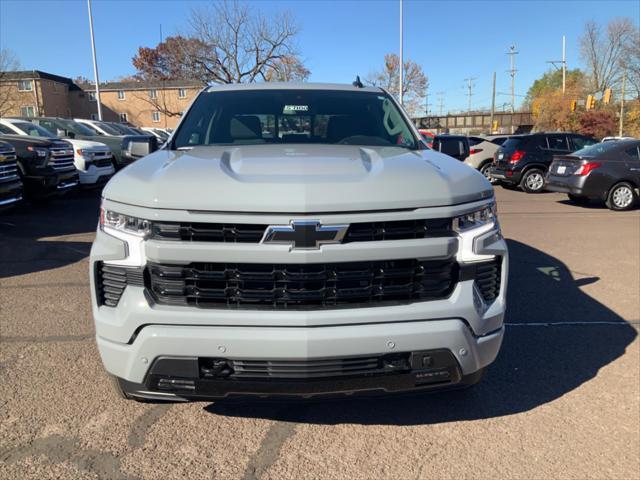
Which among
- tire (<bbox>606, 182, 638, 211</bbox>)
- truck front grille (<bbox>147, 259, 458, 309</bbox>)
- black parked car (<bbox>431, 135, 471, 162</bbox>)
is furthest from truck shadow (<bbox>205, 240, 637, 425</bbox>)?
tire (<bbox>606, 182, 638, 211</bbox>)

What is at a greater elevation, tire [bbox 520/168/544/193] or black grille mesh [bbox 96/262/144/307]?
black grille mesh [bbox 96/262/144/307]

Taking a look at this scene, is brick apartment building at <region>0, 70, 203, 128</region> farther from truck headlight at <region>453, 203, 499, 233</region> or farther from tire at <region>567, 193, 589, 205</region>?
truck headlight at <region>453, 203, 499, 233</region>

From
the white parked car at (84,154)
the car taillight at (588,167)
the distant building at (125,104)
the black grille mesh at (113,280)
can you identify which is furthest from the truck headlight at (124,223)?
the distant building at (125,104)

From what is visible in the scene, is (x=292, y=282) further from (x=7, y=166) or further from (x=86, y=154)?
(x=86, y=154)

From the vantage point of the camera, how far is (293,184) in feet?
7.23

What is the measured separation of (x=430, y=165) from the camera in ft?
8.72

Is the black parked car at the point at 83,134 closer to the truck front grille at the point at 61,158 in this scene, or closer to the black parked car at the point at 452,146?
the truck front grille at the point at 61,158

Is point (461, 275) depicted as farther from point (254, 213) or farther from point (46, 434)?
point (46, 434)

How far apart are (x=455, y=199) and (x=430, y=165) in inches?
15.7

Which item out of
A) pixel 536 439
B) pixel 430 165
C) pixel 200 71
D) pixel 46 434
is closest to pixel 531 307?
pixel 536 439

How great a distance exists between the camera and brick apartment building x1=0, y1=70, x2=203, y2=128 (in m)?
54.0

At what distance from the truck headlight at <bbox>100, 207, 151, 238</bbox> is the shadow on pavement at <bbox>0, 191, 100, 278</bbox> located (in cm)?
422

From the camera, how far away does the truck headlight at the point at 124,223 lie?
2.26m

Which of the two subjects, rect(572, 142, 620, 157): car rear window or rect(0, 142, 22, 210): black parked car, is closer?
rect(0, 142, 22, 210): black parked car
